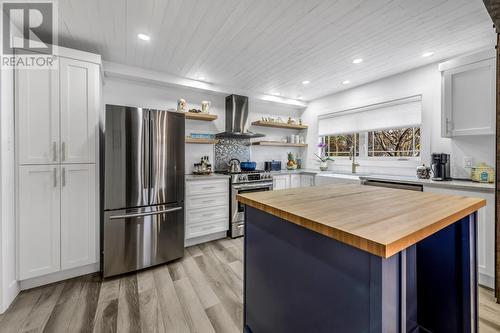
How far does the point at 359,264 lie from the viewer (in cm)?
73

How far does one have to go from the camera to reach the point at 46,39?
7.34ft

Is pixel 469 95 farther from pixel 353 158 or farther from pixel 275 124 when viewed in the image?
pixel 275 124

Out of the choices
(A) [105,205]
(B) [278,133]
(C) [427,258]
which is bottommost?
(C) [427,258]

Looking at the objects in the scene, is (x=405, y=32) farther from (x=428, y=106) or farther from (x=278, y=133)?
(x=278, y=133)

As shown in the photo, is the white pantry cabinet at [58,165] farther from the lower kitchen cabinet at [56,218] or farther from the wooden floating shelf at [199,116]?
the wooden floating shelf at [199,116]

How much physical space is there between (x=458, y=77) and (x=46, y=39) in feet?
14.5

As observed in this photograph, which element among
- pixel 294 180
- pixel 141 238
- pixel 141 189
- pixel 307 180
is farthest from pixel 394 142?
pixel 141 238

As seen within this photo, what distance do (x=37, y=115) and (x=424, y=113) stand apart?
14.7 ft

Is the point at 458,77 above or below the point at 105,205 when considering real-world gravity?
above

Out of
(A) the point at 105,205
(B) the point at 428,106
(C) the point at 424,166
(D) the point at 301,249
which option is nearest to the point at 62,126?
(A) the point at 105,205

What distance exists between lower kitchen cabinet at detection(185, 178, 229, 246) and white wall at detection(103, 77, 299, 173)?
2.27ft

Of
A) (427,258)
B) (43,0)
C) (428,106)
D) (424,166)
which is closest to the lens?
(427,258)

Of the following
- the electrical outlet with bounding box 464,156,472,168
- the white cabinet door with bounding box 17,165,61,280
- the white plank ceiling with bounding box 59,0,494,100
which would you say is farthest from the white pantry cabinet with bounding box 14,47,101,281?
the electrical outlet with bounding box 464,156,472,168

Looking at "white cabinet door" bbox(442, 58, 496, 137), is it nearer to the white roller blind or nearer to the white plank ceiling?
the white plank ceiling
